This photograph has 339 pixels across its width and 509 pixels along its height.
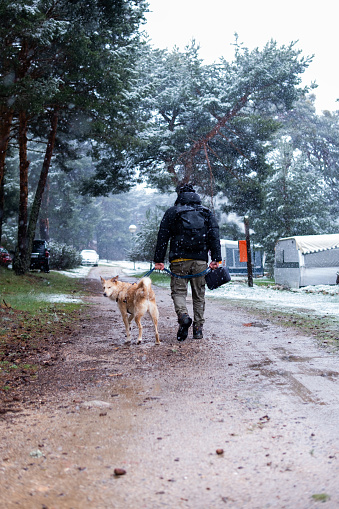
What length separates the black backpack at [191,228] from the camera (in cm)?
702

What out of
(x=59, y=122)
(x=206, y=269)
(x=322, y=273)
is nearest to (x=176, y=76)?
(x=59, y=122)

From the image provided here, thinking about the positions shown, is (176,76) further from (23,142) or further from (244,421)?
(244,421)

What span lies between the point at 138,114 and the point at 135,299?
55.8 feet

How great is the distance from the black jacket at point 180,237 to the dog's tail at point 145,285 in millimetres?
514

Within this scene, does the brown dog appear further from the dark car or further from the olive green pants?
the dark car

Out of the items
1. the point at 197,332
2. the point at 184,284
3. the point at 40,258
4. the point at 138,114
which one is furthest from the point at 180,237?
the point at 40,258

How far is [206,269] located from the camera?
284 inches

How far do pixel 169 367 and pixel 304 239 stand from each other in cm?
1793

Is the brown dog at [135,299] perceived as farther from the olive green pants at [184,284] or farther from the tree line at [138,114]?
the tree line at [138,114]

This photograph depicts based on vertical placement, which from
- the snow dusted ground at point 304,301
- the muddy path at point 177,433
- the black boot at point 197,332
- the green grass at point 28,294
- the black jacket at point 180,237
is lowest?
the snow dusted ground at point 304,301

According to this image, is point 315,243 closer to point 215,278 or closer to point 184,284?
point 215,278

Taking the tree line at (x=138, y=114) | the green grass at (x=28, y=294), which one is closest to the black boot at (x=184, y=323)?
the green grass at (x=28, y=294)

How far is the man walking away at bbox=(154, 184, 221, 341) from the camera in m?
7.03

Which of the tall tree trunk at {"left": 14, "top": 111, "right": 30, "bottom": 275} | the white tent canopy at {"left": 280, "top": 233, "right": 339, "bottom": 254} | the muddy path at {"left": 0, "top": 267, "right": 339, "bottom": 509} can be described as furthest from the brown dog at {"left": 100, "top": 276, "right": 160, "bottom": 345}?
the white tent canopy at {"left": 280, "top": 233, "right": 339, "bottom": 254}
